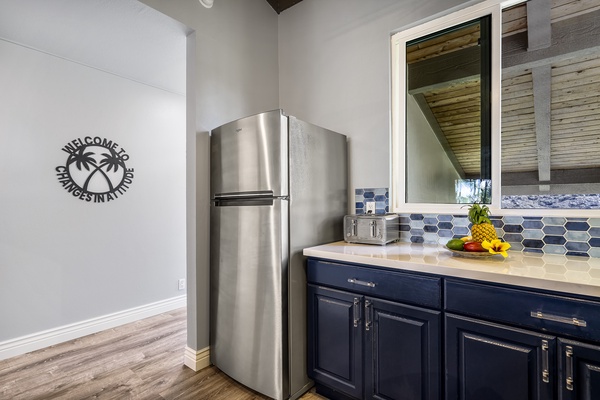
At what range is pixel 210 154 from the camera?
2.15 meters

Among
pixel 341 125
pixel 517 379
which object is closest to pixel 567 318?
pixel 517 379

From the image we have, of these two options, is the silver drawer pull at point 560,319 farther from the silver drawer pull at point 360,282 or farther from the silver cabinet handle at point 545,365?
the silver drawer pull at point 360,282

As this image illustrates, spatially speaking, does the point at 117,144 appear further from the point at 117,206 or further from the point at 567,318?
the point at 567,318

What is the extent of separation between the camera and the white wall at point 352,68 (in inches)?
83.3

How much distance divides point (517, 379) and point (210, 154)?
2125 mm

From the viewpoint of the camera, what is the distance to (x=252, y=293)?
1.78m

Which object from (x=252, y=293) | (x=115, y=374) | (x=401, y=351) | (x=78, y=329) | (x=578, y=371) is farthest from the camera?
(x=78, y=329)

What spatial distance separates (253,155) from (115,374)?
1847 millimetres

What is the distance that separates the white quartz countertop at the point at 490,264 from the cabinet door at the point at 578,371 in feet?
0.65

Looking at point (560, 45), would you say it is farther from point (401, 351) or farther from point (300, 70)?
point (401, 351)

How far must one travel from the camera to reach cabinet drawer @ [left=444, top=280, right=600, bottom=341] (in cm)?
99

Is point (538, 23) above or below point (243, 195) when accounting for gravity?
above

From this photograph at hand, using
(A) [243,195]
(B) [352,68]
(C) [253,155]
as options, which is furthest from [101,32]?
(B) [352,68]

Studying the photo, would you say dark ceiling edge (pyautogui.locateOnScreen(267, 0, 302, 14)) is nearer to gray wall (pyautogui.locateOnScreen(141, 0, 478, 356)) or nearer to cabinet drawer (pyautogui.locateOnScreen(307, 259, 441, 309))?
gray wall (pyautogui.locateOnScreen(141, 0, 478, 356))
